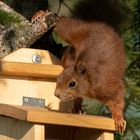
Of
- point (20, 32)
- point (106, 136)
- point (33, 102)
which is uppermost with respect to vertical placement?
point (20, 32)

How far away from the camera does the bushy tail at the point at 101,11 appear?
4.30 m

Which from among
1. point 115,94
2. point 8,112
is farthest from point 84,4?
point 8,112

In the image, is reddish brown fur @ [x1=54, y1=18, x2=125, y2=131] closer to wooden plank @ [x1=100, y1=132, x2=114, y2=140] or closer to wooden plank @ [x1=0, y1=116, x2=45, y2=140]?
wooden plank @ [x1=100, y1=132, x2=114, y2=140]

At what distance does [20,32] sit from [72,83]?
38cm

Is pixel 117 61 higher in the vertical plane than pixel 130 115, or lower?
higher

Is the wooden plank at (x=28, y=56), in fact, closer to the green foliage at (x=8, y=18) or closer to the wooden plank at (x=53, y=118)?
the green foliage at (x=8, y=18)

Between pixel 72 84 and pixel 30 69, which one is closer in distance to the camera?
pixel 30 69

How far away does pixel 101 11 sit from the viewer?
434cm

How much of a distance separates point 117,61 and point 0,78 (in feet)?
2.00

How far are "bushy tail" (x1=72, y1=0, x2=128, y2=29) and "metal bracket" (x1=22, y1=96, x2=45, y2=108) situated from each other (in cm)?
53

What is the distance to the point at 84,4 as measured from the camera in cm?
429

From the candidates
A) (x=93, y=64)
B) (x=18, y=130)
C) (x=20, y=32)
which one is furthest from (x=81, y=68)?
(x=18, y=130)

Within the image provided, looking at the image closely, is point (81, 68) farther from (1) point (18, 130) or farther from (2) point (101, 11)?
(1) point (18, 130)

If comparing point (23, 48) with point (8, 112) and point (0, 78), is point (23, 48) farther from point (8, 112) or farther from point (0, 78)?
point (8, 112)
